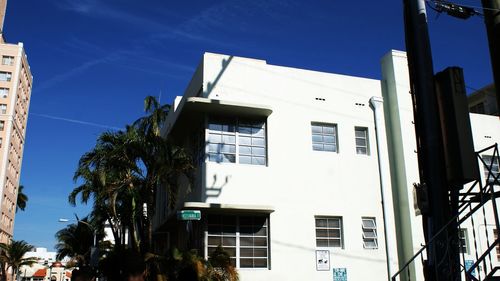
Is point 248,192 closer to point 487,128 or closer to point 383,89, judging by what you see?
point 383,89


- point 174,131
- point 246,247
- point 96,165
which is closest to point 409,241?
point 246,247

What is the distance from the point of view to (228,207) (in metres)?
14.8

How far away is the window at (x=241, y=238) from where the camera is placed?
15.4m

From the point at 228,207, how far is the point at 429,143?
796cm

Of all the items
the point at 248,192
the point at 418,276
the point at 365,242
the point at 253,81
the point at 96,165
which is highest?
the point at 253,81

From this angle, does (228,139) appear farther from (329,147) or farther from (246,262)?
(246,262)

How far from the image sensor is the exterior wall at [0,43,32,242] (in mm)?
70938

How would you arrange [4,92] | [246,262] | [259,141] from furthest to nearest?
1. [4,92]
2. [259,141]
3. [246,262]

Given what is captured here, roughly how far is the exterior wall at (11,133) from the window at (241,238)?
6172cm

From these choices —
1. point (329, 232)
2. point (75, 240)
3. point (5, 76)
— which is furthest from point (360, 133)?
point (5, 76)

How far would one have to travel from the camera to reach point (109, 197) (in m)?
17.1

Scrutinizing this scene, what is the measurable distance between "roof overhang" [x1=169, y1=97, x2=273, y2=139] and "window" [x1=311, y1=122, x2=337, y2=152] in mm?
1999

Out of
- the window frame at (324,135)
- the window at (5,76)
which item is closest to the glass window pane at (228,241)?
the window frame at (324,135)

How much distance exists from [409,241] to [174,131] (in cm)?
915
